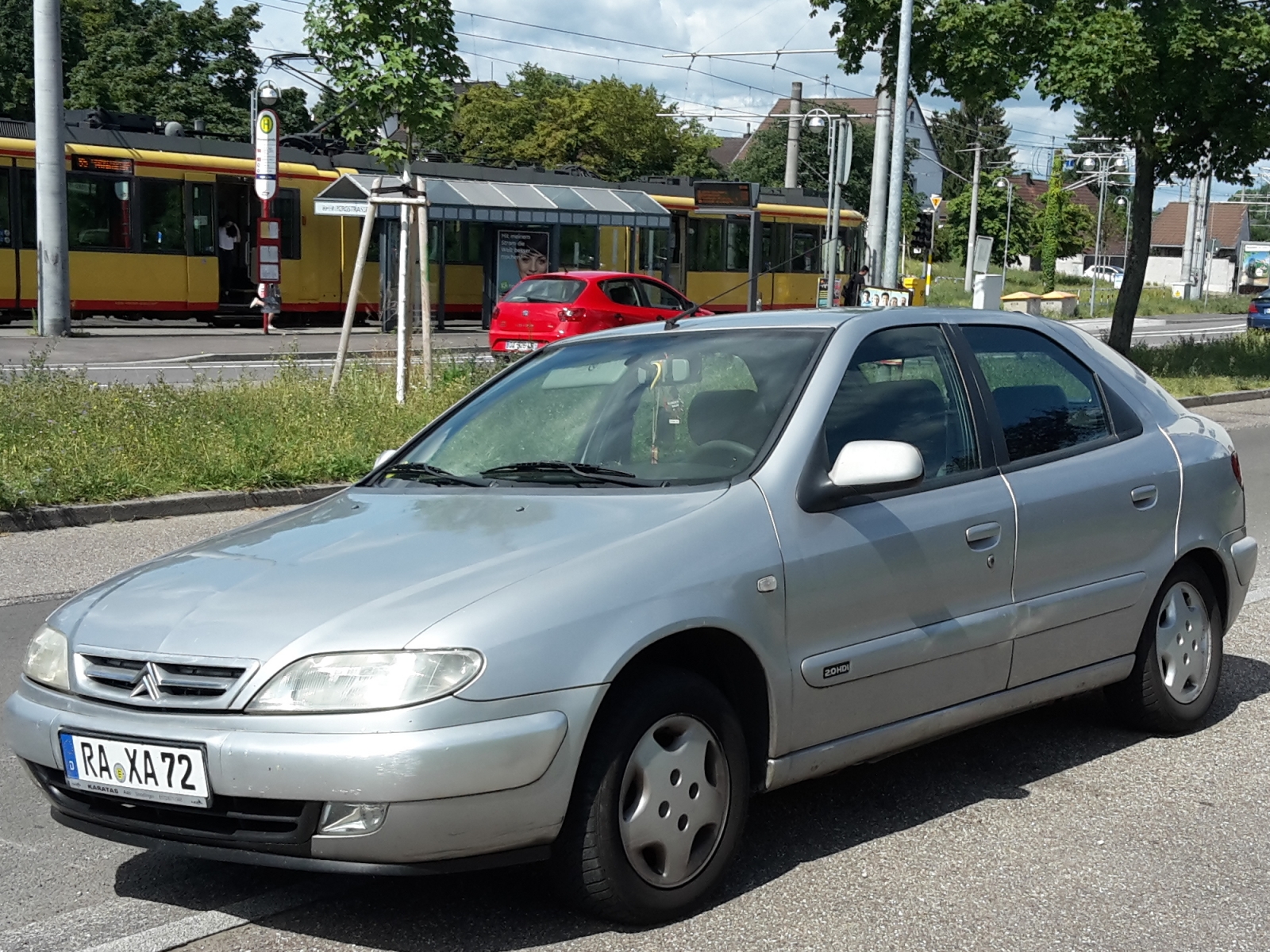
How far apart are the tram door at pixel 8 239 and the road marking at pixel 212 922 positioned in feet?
81.3

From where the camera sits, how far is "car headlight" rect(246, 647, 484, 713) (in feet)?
11.3

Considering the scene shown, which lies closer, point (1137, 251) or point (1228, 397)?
point (1228, 397)

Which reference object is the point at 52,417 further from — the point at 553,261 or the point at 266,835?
the point at 553,261

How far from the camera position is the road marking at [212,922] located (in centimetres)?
375

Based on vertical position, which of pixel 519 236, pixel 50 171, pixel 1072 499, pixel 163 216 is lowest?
pixel 1072 499

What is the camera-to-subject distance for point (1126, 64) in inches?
859

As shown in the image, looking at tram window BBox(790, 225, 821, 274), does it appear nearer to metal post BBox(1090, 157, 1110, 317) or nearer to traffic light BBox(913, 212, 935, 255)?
traffic light BBox(913, 212, 935, 255)

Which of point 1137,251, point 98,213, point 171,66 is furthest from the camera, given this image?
point 171,66

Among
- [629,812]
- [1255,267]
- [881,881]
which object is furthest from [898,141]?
[1255,267]

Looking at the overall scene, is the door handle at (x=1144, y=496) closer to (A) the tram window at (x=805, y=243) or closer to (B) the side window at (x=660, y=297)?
(B) the side window at (x=660, y=297)

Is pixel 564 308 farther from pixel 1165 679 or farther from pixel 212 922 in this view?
pixel 212 922

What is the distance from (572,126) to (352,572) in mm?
71403

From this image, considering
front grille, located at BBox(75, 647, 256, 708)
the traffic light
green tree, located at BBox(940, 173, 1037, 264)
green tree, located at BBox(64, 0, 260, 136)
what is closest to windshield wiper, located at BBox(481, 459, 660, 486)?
front grille, located at BBox(75, 647, 256, 708)

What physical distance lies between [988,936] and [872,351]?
1.81m
